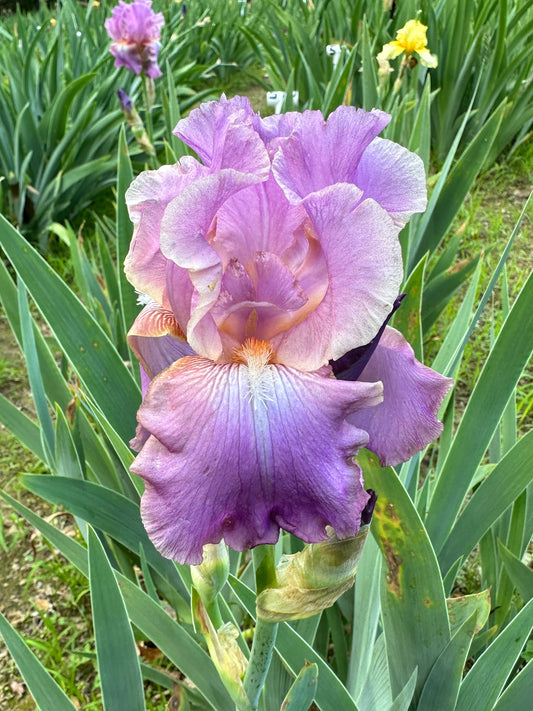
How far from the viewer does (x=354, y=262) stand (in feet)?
1.51

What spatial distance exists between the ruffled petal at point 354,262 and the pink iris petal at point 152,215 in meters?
0.12

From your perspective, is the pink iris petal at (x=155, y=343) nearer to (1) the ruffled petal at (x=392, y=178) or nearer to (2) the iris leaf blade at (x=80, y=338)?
(1) the ruffled petal at (x=392, y=178)

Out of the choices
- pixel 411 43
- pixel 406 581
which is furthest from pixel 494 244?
pixel 406 581

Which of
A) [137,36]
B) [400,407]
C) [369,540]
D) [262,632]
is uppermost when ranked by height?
[137,36]

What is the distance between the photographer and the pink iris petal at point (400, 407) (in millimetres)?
516

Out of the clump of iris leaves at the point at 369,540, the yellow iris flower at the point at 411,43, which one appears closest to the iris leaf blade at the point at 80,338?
the clump of iris leaves at the point at 369,540

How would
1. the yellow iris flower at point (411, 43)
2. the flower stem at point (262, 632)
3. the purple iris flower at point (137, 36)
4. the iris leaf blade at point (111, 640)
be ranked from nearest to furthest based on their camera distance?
1. the flower stem at point (262, 632)
2. the iris leaf blade at point (111, 640)
3. the yellow iris flower at point (411, 43)
4. the purple iris flower at point (137, 36)

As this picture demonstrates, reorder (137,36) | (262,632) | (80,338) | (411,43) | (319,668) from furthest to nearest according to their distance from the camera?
(137,36), (411,43), (80,338), (319,668), (262,632)

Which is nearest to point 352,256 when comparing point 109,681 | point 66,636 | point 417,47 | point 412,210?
point 412,210

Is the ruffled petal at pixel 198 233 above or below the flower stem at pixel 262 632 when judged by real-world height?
above

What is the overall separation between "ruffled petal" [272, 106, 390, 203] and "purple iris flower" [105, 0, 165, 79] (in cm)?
227

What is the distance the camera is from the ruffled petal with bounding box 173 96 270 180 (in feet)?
1.55

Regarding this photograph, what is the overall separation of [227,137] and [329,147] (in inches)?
3.1

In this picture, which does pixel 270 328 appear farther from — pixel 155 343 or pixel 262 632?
pixel 262 632
